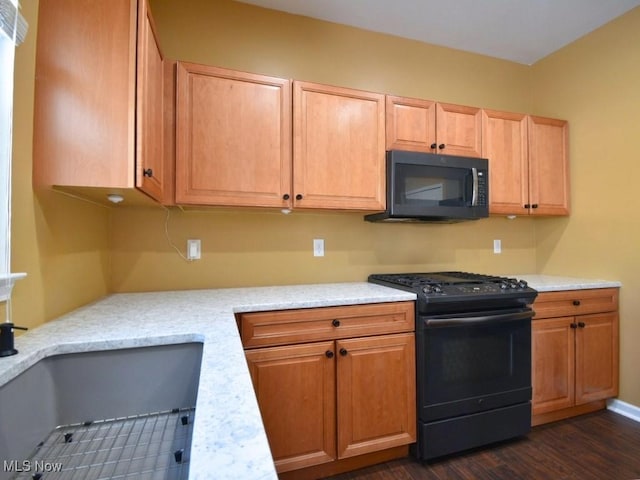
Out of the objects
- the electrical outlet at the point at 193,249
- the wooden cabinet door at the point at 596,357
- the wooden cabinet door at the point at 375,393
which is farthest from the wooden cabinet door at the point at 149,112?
the wooden cabinet door at the point at 596,357

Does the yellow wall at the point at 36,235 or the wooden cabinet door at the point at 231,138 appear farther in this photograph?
the wooden cabinet door at the point at 231,138

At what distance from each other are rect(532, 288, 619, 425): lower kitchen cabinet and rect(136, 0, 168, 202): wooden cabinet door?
2.31 m

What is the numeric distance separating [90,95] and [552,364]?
286 centimetres

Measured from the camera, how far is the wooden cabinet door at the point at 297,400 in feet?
5.02

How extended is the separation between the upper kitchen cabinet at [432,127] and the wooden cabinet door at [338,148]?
107 millimetres

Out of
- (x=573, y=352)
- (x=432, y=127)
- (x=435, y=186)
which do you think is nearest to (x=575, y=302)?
(x=573, y=352)

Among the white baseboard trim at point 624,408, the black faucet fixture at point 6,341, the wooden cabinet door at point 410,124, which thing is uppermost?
the wooden cabinet door at point 410,124

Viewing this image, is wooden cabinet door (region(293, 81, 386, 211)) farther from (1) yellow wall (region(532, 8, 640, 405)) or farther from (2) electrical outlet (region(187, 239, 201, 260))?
(1) yellow wall (region(532, 8, 640, 405))

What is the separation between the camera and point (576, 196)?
2535mm

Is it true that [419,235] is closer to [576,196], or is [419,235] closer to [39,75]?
[576,196]

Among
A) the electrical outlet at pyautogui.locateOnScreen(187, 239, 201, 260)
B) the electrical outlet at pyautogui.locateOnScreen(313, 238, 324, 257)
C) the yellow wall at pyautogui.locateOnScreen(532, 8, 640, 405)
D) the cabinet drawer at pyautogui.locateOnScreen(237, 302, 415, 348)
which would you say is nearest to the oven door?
the cabinet drawer at pyautogui.locateOnScreen(237, 302, 415, 348)

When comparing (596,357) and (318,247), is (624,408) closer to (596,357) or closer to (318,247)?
(596,357)

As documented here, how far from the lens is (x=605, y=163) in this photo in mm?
2352

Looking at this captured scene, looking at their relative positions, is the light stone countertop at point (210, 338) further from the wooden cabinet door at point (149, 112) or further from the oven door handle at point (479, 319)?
the wooden cabinet door at point (149, 112)
